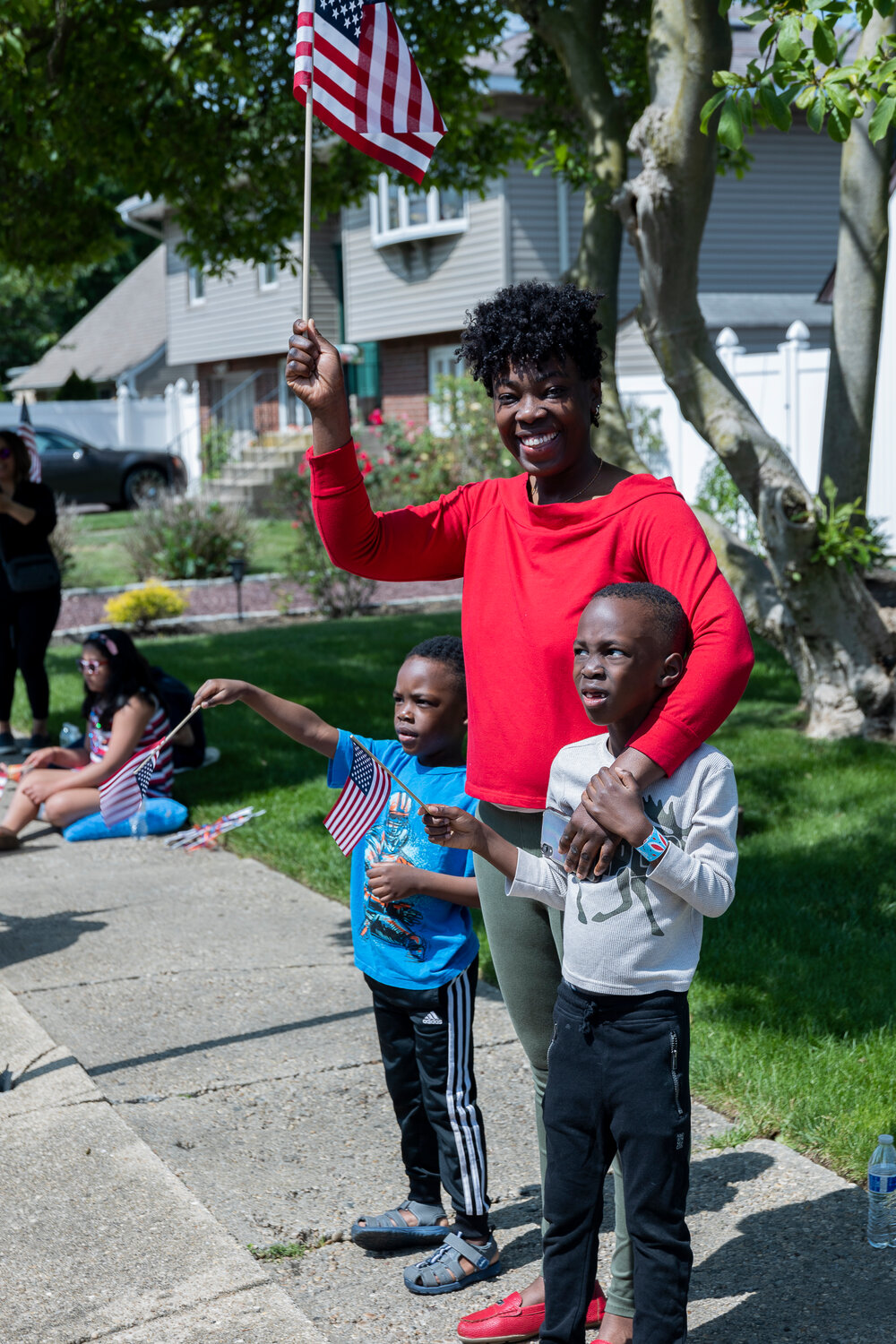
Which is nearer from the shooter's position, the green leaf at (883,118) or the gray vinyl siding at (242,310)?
the green leaf at (883,118)

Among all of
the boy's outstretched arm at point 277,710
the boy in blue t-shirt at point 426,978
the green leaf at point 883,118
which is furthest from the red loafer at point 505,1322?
the green leaf at point 883,118

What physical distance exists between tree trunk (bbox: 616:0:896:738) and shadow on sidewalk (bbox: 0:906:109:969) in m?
4.02

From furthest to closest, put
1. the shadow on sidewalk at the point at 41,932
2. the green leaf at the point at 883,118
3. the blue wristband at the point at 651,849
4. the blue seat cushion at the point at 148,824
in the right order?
1. the blue seat cushion at the point at 148,824
2. the shadow on sidewalk at the point at 41,932
3. the green leaf at the point at 883,118
4. the blue wristband at the point at 651,849

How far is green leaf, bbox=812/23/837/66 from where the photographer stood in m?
4.12

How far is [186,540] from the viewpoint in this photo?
49.8ft

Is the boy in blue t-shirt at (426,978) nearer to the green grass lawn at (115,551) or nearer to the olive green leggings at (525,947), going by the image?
the olive green leggings at (525,947)

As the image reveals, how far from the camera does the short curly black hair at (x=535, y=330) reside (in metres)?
2.56

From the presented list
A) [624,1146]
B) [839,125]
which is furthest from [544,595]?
[839,125]

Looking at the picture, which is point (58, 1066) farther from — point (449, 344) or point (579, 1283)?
point (449, 344)

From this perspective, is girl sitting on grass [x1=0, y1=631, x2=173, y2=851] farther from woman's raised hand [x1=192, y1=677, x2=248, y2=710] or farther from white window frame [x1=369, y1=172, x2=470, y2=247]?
white window frame [x1=369, y1=172, x2=470, y2=247]

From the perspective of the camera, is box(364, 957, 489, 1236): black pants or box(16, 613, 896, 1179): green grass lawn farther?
box(16, 613, 896, 1179): green grass lawn

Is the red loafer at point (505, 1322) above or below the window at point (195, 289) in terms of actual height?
below

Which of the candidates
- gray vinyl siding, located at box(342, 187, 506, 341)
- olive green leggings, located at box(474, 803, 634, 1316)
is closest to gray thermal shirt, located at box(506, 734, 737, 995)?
olive green leggings, located at box(474, 803, 634, 1316)

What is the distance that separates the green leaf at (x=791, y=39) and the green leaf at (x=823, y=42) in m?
0.10
